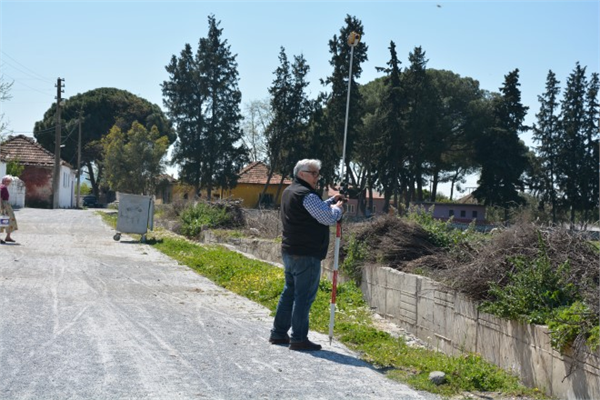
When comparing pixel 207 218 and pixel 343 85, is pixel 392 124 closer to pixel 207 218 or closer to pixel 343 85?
pixel 343 85

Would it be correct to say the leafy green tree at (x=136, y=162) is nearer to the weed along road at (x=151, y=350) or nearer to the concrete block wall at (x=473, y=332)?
the weed along road at (x=151, y=350)

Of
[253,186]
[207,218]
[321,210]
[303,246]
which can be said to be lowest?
[207,218]

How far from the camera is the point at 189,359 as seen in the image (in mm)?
6840

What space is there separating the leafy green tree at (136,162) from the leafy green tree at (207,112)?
3.94 metres

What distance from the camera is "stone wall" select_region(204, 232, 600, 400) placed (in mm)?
5945

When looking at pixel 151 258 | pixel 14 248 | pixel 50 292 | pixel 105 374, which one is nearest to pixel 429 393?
pixel 105 374

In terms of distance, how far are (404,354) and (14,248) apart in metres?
12.9

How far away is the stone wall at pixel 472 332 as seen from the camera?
5.95m

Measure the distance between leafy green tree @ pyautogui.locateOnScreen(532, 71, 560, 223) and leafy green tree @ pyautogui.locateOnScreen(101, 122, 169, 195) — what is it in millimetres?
29868

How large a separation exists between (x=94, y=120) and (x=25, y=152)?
2449 cm

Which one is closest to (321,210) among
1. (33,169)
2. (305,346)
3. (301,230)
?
(301,230)

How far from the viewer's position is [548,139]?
57688mm

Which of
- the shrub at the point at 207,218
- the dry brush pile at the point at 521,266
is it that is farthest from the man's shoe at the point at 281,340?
the shrub at the point at 207,218

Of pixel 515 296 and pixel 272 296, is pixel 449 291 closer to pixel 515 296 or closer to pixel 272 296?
pixel 515 296
